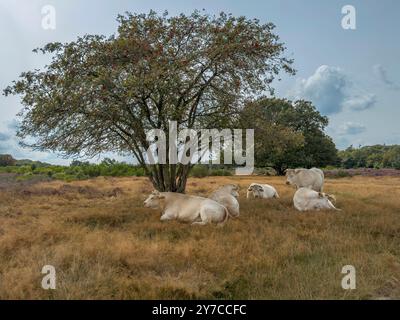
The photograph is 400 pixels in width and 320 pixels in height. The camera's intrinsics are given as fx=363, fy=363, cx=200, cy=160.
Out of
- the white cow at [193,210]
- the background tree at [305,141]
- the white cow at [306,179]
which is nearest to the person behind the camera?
the white cow at [193,210]

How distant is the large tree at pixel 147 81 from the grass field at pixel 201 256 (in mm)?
3977

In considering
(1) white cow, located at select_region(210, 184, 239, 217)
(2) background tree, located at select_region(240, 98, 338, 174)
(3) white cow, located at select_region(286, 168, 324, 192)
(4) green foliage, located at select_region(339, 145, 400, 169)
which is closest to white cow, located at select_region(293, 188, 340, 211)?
(1) white cow, located at select_region(210, 184, 239, 217)

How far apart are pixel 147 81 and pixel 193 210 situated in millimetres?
4640

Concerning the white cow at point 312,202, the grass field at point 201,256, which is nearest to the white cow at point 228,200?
the grass field at point 201,256

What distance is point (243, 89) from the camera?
692 inches

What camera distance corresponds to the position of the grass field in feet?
20.2

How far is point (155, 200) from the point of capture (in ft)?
45.5

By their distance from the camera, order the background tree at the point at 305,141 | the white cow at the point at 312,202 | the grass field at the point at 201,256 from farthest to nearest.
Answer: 1. the background tree at the point at 305,141
2. the white cow at the point at 312,202
3. the grass field at the point at 201,256

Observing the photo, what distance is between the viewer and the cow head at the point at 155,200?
1370 cm

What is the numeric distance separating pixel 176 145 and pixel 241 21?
20.0ft

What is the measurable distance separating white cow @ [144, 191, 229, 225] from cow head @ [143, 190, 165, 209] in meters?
0.06

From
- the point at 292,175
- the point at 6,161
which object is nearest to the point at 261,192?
the point at 292,175

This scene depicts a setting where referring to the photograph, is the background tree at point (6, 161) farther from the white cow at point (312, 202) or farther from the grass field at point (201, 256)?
the white cow at point (312, 202)
